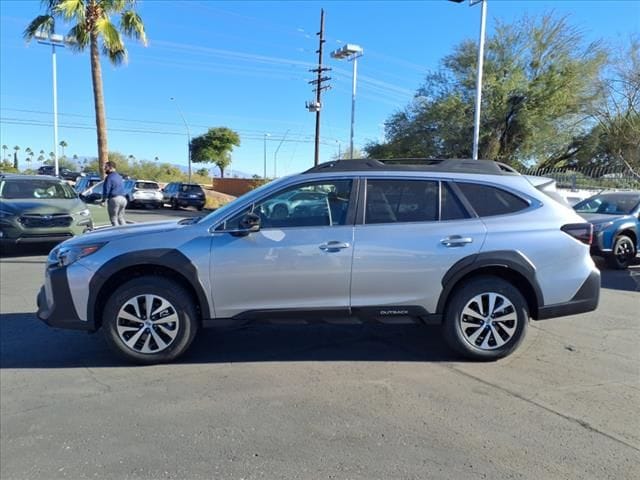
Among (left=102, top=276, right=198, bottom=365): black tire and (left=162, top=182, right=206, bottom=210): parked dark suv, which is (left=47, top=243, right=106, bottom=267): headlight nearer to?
(left=102, top=276, right=198, bottom=365): black tire

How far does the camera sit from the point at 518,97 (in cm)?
2422

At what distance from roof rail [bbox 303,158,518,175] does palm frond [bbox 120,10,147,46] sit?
17321 mm

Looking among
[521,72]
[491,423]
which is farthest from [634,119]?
[491,423]

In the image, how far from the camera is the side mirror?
14.2 feet

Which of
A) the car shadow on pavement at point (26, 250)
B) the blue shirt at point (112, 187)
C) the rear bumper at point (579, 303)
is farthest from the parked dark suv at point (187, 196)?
the rear bumper at point (579, 303)

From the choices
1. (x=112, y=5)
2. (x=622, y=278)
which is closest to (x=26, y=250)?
(x=112, y=5)

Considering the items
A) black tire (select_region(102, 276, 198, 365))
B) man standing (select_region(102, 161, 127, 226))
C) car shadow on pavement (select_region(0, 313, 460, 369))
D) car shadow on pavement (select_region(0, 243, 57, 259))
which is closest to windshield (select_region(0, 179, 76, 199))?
car shadow on pavement (select_region(0, 243, 57, 259))

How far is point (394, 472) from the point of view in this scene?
2889mm

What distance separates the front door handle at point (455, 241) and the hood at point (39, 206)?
8803mm

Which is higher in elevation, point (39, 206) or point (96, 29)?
point (96, 29)

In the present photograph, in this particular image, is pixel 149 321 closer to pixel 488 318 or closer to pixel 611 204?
pixel 488 318

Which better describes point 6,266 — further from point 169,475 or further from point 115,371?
point 169,475

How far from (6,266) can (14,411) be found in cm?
662

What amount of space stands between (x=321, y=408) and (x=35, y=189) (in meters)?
10.1
